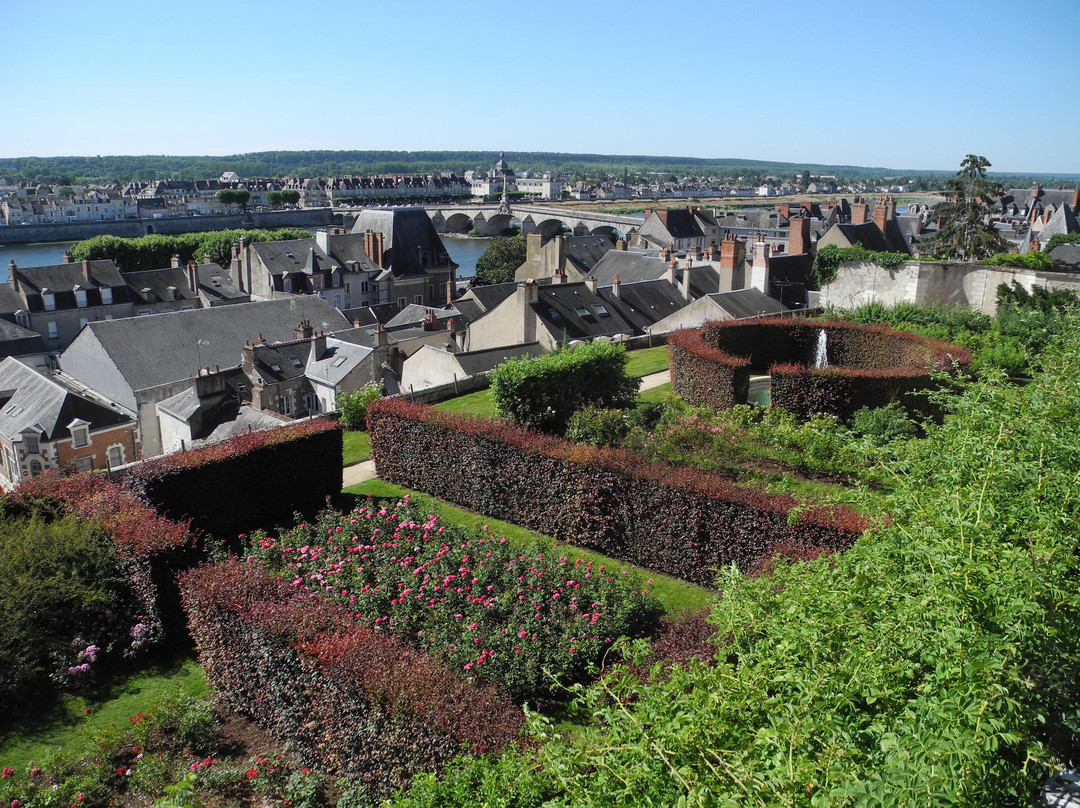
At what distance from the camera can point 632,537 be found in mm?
13297

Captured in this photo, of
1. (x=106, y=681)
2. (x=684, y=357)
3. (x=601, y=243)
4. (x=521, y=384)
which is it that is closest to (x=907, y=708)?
(x=106, y=681)

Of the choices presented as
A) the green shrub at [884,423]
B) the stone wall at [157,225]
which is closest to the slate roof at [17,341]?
the green shrub at [884,423]

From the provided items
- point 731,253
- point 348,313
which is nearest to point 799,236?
point 731,253

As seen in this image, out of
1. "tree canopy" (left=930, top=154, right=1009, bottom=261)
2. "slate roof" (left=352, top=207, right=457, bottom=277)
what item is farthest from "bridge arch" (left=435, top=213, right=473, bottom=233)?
"tree canopy" (left=930, top=154, right=1009, bottom=261)

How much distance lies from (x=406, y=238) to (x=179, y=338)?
33.3m

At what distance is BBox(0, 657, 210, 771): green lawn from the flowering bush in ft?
5.76

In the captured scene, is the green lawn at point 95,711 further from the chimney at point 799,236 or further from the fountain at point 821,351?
the chimney at point 799,236

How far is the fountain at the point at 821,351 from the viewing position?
24.4 metres

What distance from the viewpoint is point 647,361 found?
26578mm

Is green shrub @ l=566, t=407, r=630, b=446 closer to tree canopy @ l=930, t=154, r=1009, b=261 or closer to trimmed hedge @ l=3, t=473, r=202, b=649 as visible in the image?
trimmed hedge @ l=3, t=473, r=202, b=649

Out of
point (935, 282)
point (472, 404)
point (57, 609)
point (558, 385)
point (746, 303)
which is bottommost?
point (57, 609)

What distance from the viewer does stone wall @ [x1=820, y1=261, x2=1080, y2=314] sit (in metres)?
27.5

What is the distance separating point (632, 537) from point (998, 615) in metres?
8.09

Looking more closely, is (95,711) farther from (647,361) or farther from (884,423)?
(647,361)
